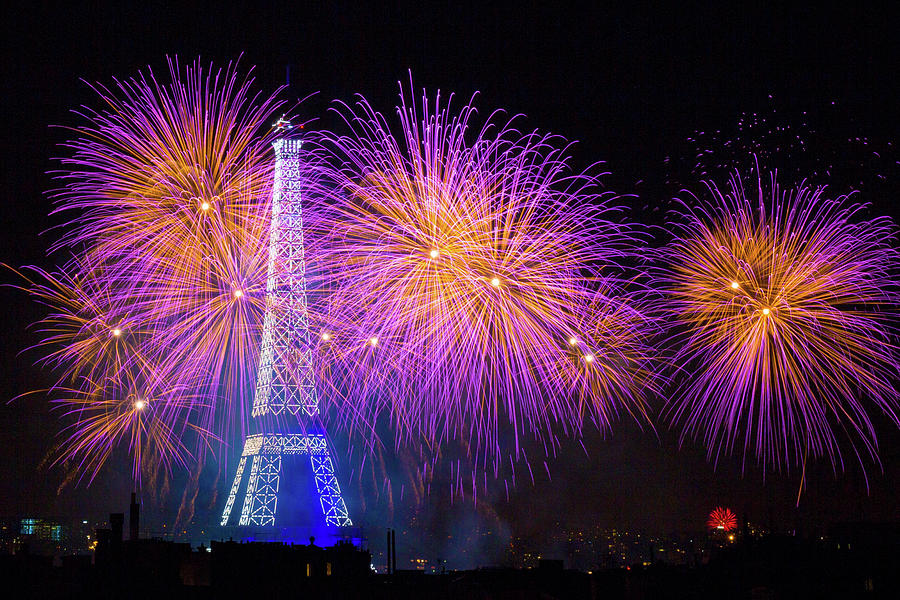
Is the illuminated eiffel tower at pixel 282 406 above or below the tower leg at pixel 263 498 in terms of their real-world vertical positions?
above

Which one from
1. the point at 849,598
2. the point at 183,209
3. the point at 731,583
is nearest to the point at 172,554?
the point at 183,209

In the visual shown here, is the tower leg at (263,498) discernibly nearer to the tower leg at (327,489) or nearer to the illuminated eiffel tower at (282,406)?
the illuminated eiffel tower at (282,406)

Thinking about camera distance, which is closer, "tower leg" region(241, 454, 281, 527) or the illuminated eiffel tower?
the illuminated eiffel tower

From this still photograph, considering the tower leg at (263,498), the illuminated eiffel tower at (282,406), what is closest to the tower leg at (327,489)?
the illuminated eiffel tower at (282,406)

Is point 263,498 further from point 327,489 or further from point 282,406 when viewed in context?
point 282,406

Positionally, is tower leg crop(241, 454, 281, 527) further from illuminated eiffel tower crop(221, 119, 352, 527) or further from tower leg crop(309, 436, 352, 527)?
tower leg crop(309, 436, 352, 527)

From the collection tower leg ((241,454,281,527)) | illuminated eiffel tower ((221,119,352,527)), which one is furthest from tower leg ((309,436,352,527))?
tower leg ((241,454,281,527))

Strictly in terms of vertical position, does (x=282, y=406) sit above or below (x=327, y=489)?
above


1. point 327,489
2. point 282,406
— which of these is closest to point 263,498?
point 327,489
